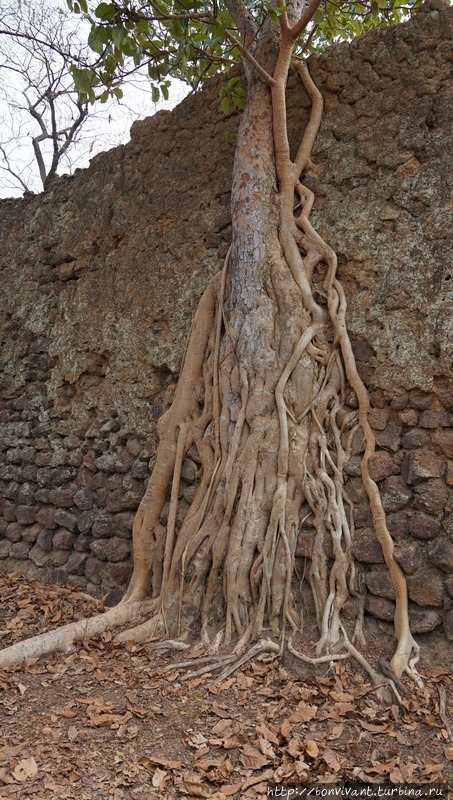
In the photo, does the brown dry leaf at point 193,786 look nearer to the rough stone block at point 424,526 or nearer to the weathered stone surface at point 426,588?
the weathered stone surface at point 426,588

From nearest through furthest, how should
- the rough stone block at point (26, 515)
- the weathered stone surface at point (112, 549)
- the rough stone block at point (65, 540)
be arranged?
the weathered stone surface at point (112, 549)
the rough stone block at point (65, 540)
the rough stone block at point (26, 515)

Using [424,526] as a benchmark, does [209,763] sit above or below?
below

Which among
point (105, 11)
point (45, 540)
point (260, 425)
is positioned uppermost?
Answer: point (105, 11)

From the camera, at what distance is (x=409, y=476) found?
3467mm

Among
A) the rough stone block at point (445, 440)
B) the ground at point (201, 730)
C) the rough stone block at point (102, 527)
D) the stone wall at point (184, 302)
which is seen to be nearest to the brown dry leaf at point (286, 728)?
the ground at point (201, 730)

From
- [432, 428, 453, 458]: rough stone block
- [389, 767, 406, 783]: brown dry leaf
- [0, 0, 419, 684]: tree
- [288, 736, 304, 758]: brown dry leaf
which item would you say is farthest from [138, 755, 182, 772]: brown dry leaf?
[432, 428, 453, 458]: rough stone block

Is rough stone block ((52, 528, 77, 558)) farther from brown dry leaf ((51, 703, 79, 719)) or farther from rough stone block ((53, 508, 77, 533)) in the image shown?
brown dry leaf ((51, 703, 79, 719))

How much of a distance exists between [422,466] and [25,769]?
2.26 meters

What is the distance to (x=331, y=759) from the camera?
260 centimetres

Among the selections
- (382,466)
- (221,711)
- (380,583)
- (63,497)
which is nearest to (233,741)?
(221,711)

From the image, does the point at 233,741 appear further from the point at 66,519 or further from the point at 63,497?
the point at 63,497

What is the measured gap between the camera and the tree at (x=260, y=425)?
3.46m

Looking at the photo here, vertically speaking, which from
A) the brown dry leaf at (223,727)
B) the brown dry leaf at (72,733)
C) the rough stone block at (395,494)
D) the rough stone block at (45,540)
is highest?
the rough stone block at (395,494)

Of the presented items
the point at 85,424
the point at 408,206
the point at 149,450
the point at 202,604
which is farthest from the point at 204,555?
the point at 408,206
